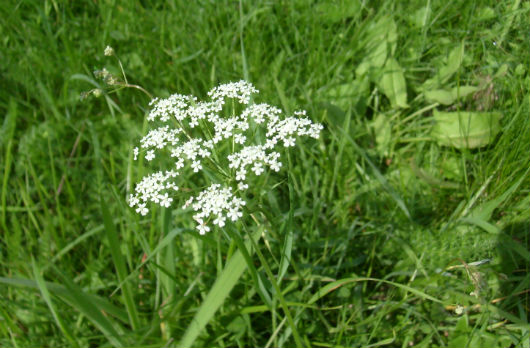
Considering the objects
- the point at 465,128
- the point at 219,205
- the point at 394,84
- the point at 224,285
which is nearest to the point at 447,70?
the point at 394,84

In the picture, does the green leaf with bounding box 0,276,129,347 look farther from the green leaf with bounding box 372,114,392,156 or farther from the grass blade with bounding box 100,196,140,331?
the green leaf with bounding box 372,114,392,156

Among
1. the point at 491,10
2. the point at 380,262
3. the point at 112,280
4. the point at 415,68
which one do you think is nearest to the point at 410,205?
the point at 380,262

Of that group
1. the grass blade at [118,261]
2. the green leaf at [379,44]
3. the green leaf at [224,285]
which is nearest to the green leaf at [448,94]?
the green leaf at [379,44]

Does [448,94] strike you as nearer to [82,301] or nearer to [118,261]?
[118,261]

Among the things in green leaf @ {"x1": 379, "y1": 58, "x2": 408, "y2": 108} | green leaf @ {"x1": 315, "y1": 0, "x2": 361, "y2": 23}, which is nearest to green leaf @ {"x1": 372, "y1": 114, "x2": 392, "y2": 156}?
green leaf @ {"x1": 379, "y1": 58, "x2": 408, "y2": 108}

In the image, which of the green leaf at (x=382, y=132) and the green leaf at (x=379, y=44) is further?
the green leaf at (x=379, y=44)

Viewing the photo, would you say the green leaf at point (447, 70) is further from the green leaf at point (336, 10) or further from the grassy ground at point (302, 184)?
the green leaf at point (336, 10)
